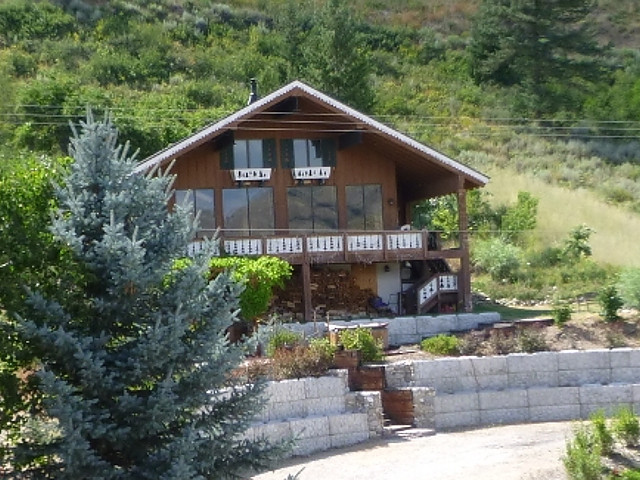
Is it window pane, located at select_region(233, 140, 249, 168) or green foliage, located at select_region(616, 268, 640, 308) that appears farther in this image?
window pane, located at select_region(233, 140, 249, 168)

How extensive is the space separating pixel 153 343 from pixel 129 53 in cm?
4768

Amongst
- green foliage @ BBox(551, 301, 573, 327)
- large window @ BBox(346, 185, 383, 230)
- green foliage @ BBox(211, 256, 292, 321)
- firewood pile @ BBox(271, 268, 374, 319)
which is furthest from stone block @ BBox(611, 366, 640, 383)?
large window @ BBox(346, 185, 383, 230)

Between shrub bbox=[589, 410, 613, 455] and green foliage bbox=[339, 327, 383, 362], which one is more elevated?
green foliage bbox=[339, 327, 383, 362]

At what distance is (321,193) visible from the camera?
2831 cm

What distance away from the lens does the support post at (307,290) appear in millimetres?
25547

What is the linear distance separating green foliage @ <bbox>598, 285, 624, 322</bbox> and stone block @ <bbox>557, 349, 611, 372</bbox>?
2.08 metres

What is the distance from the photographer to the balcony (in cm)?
2600

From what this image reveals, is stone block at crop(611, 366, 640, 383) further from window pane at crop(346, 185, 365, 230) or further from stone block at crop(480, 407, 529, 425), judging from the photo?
window pane at crop(346, 185, 365, 230)

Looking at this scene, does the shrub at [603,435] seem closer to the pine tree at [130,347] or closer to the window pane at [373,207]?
the pine tree at [130,347]

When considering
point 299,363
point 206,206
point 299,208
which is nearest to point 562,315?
point 299,363

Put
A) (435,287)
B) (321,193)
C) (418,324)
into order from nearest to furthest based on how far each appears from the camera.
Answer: (418,324), (435,287), (321,193)

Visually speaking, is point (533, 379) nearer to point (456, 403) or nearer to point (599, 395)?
point (599, 395)

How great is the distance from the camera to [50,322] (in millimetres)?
9547

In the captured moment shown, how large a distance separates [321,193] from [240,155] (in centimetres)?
248
